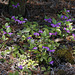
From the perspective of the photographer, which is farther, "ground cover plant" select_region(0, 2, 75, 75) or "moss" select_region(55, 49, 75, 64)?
"moss" select_region(55, 49, 75, 64)

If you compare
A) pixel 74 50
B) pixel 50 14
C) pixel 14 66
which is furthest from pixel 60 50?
pixel 50 14

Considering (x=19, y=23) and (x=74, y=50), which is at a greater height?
(x=19, y=23)

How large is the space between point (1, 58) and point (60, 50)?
1094 mm

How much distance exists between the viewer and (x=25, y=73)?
2.11m

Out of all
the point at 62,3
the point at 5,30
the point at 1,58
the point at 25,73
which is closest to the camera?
the point at 25,73

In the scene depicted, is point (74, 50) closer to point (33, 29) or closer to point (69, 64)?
point (69, 64)

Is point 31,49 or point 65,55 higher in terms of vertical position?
point 31,49

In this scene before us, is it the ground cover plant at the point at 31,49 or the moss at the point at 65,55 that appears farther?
the moss at the point at 65,55

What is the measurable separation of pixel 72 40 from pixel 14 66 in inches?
57.5

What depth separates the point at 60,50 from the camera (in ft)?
8.82

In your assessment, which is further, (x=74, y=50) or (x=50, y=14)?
(x=50, y=14)

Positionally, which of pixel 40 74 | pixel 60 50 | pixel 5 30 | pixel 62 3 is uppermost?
pixel 62 3

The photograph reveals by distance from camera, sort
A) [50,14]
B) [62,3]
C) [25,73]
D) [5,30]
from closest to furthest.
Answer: [25,73] < [5,30] < [50,14] < [62,3]

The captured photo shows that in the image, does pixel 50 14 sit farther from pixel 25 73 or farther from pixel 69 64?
pixel 25 73
